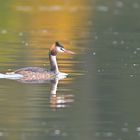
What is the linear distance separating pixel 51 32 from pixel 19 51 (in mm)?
7637

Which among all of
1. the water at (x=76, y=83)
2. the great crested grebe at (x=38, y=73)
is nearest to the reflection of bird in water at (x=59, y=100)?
the water at (x=76, y=83)

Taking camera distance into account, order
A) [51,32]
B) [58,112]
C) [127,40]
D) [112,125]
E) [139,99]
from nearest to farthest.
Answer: [112,125] → [58,112] → [139,99] → [127,40] → [51,32]

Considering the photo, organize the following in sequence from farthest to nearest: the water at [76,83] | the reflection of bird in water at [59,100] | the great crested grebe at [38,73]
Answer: the great crested grebe at [38,73], the reflection of bird in water at [59,100], the water at [76,83]

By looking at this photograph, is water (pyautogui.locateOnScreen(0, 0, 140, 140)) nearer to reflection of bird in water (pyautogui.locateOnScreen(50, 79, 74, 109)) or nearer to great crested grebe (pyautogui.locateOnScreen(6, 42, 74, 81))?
reflection of bird in water (pyautogui.locateOnScreen(50, 79, 74, 109))

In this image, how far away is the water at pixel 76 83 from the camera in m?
12.4

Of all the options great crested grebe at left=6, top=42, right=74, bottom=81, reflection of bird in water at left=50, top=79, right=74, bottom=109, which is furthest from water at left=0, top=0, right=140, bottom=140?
great crested grebe at left=6, top=42, right=74, bottom=81

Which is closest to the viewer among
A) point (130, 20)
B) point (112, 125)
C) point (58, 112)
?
point (112, 125)

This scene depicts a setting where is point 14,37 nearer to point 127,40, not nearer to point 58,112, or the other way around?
point 127,40

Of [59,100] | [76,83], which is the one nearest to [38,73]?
[76,83]

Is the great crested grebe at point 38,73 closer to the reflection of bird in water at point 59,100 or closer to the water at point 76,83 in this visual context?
the water at point 76,83

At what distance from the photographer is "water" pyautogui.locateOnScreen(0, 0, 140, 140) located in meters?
12.4

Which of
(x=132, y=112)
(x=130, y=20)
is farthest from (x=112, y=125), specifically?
(x=130, y=20)

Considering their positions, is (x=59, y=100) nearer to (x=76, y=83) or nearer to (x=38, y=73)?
(x=76, y=83)

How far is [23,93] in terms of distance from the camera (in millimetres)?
14992
